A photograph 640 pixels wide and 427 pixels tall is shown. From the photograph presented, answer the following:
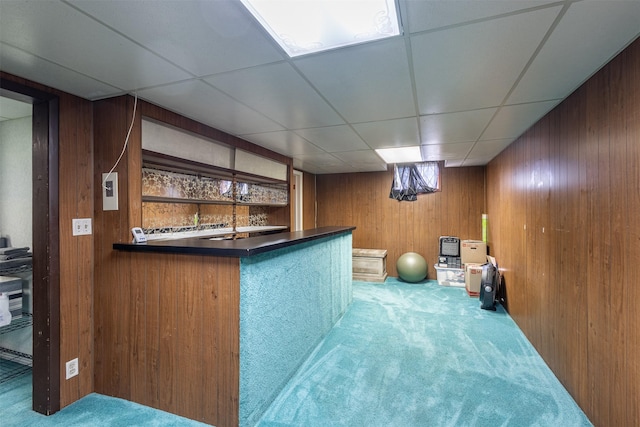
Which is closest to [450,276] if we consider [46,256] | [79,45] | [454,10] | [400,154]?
[400,154]


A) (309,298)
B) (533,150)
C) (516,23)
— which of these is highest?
(516,23)

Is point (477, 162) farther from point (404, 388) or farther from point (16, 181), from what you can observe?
point (16, 181)

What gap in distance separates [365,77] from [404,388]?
7.23 ft

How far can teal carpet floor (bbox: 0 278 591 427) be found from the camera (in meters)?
1.81

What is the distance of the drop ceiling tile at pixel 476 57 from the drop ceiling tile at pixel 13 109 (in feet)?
9.39

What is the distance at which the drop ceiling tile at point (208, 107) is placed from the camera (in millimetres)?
1958

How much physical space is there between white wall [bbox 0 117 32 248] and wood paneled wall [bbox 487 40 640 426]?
163 inches

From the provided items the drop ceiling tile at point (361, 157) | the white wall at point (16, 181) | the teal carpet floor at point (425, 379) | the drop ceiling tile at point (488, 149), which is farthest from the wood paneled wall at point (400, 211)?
the white wall at point (16, 181)

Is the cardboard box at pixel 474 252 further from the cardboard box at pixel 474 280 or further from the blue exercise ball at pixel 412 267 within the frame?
the blue exercise ball at pixel 412 267

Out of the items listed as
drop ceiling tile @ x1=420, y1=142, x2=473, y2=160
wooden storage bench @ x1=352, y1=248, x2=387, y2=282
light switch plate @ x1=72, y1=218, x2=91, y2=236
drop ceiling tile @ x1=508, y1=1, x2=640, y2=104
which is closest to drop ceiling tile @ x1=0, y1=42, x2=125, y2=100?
light switch plate @ x1=72, y1=218, x2=91, y2=236

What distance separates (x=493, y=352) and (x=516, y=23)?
8.70ft

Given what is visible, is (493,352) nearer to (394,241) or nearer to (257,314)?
(257,314)

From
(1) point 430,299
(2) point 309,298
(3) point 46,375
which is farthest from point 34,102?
(1) point 430,299

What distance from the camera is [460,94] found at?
80.7 inches
